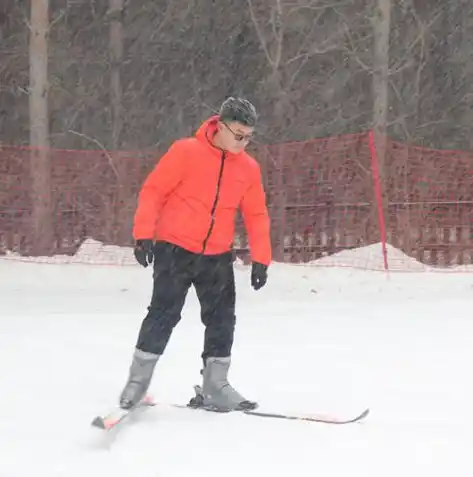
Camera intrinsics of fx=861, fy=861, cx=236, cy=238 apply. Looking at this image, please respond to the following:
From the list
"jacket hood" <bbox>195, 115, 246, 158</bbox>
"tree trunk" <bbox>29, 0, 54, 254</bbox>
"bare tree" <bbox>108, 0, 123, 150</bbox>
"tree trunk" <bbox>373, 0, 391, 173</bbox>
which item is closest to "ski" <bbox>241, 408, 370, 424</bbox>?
"jacket hood" <bbox>195, 115, 246, 158</bbox>

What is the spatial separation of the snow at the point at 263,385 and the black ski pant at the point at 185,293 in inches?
16.1

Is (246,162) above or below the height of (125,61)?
below

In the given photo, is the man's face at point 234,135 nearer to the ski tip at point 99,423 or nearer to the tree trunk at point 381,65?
the ski tip at point 99,423

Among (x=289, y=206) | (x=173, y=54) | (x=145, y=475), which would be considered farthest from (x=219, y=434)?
(x=173, y=54)

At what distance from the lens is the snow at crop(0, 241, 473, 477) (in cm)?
385

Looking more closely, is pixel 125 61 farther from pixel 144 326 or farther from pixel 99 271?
pixel 144 326

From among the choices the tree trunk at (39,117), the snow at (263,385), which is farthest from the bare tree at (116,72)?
the snow at (263,385)

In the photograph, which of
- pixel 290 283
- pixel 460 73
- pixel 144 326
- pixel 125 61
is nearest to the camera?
pixel 144 326

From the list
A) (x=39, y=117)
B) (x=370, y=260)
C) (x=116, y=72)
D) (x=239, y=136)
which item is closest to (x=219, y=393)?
(x=239, y=136)

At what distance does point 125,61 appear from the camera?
22031 millimetres

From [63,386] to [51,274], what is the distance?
22.4 ft

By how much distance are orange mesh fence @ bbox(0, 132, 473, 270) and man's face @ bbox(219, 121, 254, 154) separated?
8.55 meters

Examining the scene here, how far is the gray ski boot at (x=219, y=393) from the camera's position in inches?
185

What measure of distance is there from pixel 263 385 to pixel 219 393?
0.79 metres
